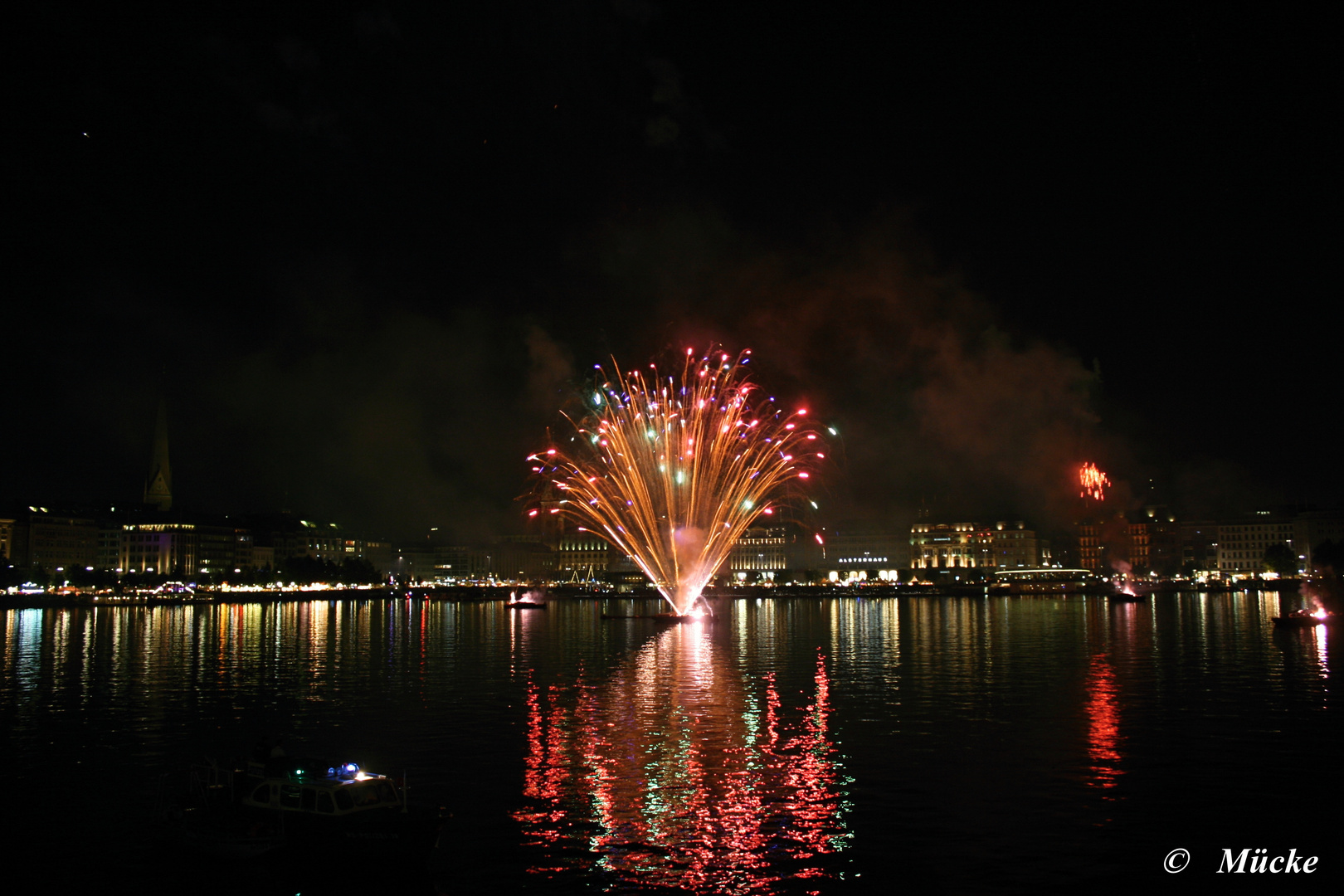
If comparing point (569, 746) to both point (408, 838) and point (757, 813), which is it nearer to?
point (757, 813)

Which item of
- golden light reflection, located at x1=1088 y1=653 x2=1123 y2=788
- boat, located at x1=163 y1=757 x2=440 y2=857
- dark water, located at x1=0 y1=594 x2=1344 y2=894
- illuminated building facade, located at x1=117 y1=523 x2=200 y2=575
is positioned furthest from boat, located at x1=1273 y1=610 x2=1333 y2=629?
illuminated building facade, located at x1=117 y1=523 x2=200 y2=575

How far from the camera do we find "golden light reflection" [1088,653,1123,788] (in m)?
22.6

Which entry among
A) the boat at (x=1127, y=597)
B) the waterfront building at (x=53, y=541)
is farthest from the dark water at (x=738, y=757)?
the waterfront building at (x=53, y=541)

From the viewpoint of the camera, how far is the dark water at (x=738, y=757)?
16922 millimetres

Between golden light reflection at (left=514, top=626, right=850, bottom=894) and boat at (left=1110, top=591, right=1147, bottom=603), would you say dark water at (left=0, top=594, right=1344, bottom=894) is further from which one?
boat at (left=1110, top=591, right=1147, bottom=603)

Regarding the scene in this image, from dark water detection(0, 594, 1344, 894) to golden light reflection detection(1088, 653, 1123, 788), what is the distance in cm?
16

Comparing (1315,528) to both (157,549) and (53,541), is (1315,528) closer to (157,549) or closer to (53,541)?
(157,549)

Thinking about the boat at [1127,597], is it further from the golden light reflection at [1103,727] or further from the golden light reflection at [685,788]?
the golden light reflection at [685,788]

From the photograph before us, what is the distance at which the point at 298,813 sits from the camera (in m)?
17.5

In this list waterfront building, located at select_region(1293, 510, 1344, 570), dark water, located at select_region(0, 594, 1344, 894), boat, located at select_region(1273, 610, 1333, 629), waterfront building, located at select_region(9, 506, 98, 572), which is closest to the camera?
dark water, located at select_region(0, 594, 1344, 894)

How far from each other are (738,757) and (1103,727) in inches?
425

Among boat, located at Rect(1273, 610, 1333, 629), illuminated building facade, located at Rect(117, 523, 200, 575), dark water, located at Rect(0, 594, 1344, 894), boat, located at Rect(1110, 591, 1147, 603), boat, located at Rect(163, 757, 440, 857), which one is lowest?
boat, located at Rect(1110, 591, 1147, 603)

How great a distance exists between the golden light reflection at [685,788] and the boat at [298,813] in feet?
8.31

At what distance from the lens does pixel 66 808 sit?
20.6m
